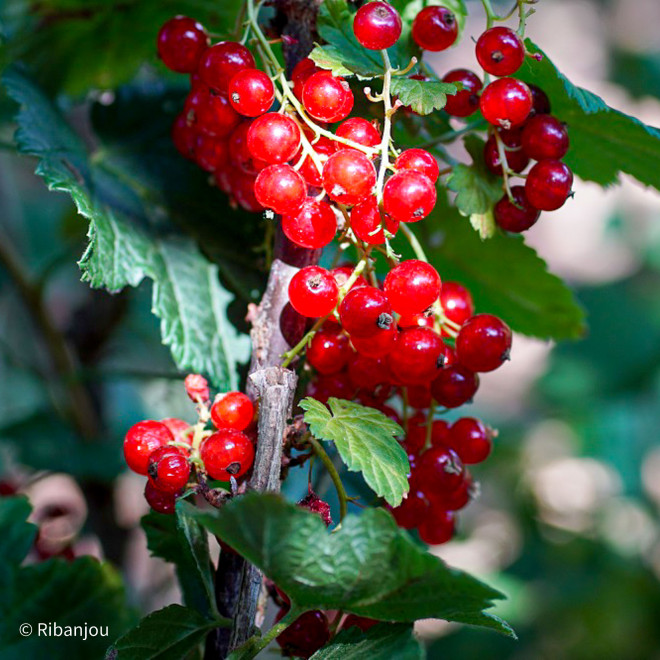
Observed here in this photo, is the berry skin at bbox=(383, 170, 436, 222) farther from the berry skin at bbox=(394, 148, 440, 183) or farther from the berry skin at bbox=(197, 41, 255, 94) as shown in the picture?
the berry skin at bbox=(197, 41, 255, 94)

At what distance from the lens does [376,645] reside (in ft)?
1.84

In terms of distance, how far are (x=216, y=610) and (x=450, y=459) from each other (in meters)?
0.23

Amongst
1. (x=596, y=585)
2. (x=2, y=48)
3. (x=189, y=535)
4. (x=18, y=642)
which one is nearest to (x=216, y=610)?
(x=189, y=535)

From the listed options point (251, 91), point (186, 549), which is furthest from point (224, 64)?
point (186, 549)

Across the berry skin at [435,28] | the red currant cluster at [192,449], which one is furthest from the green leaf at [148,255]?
the berry skin at [435,28]

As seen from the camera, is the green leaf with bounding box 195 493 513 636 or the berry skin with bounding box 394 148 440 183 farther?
the berry skin with bounding box 394 148 440 183

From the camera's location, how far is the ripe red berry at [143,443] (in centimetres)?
62

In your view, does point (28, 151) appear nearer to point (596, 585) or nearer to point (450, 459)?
point (450, 459)

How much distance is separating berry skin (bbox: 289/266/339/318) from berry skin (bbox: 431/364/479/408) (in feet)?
0.42

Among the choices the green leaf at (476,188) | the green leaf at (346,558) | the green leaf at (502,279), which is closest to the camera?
the green leaf at (346,558)

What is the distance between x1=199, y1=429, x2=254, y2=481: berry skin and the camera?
58 cm

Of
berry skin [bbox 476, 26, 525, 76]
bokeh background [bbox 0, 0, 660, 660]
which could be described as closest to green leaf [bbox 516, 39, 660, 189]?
berry skin [bbox 476, 26, 525, 76]

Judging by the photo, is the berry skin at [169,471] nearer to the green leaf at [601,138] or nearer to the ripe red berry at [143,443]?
the ripe red berry at [143,443]

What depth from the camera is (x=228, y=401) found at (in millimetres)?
606
